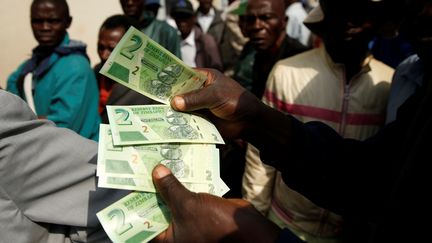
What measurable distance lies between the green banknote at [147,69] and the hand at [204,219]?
277mm

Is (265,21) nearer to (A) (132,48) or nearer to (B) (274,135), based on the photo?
(B) (274,135)

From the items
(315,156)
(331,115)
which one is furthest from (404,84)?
(315,156)

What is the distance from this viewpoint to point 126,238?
1117 millimetres

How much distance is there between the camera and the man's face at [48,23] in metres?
2.99

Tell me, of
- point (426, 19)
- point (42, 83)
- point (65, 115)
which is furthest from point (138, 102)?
point (426, 19)

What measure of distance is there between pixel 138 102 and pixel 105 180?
1581 mm

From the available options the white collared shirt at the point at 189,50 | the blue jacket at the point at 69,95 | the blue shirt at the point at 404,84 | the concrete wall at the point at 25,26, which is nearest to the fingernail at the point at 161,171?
the blue shirt at the point at 404,84

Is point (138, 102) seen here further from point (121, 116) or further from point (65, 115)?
point (121, 116)

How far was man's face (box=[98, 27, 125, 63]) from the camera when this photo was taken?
9.97 ft

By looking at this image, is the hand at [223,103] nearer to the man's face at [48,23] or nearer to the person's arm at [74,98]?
the person's arm at [74,98]

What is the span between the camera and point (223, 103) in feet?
4.68

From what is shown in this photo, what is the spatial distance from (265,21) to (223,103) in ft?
6.31

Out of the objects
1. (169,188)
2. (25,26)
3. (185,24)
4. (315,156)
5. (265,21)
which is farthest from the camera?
(25,26)

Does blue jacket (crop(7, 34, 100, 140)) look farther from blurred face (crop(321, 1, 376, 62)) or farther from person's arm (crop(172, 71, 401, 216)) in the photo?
blurred face (crop(321, 1, 376, 62))
